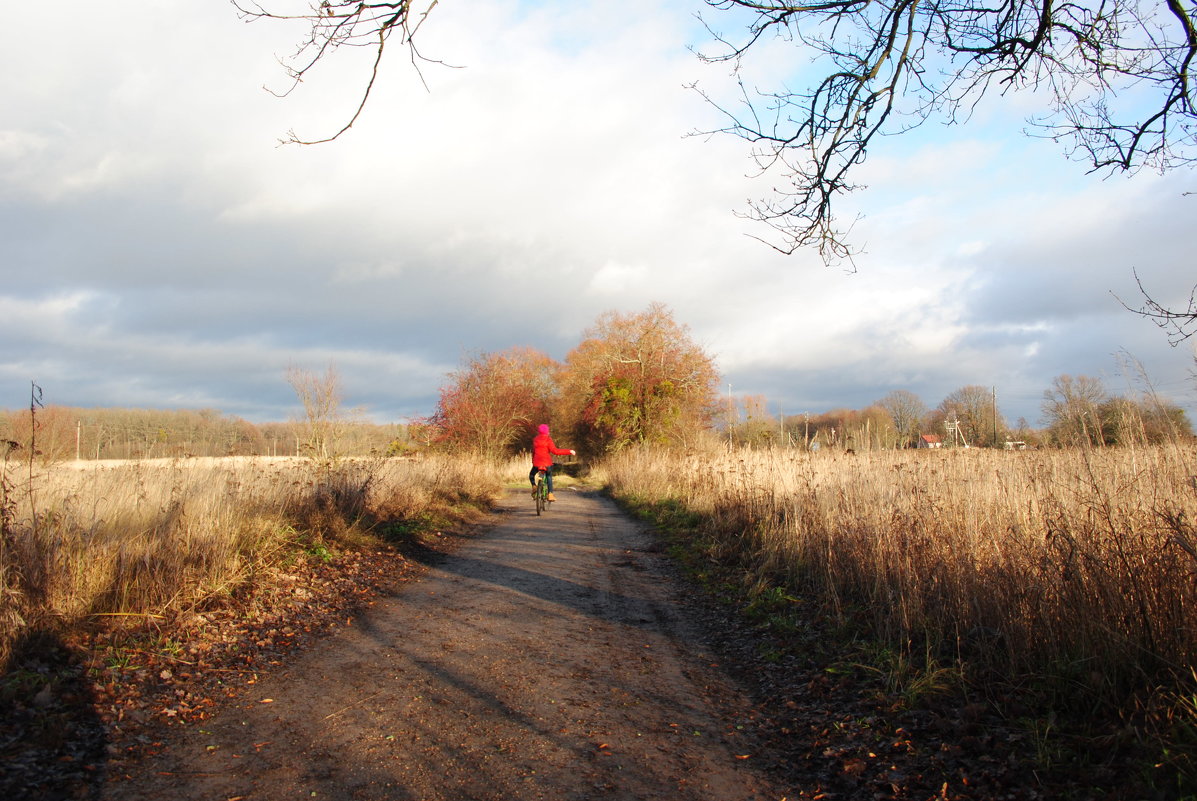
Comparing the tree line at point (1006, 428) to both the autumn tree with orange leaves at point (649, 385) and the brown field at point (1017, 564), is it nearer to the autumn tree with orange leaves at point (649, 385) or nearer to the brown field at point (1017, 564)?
the brown field at point (1017, 564)

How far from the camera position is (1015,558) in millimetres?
4652

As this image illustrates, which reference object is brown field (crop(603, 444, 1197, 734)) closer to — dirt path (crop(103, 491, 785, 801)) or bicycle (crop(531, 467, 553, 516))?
dirt path (crop(103, 491, 785, 801))

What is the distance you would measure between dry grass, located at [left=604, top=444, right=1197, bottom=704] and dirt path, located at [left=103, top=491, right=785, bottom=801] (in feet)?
5.10

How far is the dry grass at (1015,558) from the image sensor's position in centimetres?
361

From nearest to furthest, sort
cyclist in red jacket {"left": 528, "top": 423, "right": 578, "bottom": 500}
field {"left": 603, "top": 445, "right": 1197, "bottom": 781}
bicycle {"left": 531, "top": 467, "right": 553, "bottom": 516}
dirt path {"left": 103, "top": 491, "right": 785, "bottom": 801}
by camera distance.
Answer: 1. dirt path {"left": 103, "top": 491, "right": 785, "bottom": 801}
2. field {"left": 603, "top": 445, "right": 1197, "bottom": 781}
3. bicycle {"left": 531, "top": 467, "right": 553, "bottom": 516}
4. cyclist in red jacket {"left": 528, "top": 423, "right": 578, "bottom": 500}

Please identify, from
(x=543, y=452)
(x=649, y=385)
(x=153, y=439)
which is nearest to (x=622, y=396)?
(x=649, y=385)

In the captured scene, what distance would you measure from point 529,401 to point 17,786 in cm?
3768

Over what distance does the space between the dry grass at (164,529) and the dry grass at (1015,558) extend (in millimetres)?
5591

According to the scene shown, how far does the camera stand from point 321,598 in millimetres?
7031

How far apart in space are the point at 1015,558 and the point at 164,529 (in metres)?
7.21

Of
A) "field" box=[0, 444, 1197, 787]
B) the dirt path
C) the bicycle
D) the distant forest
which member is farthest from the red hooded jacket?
the dirt path

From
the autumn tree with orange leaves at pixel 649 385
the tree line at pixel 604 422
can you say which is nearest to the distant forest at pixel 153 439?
the tree line at pixel 604 422

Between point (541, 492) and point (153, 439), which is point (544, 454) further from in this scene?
point (153, 439)

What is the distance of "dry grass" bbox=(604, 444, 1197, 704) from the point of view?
142 inches
